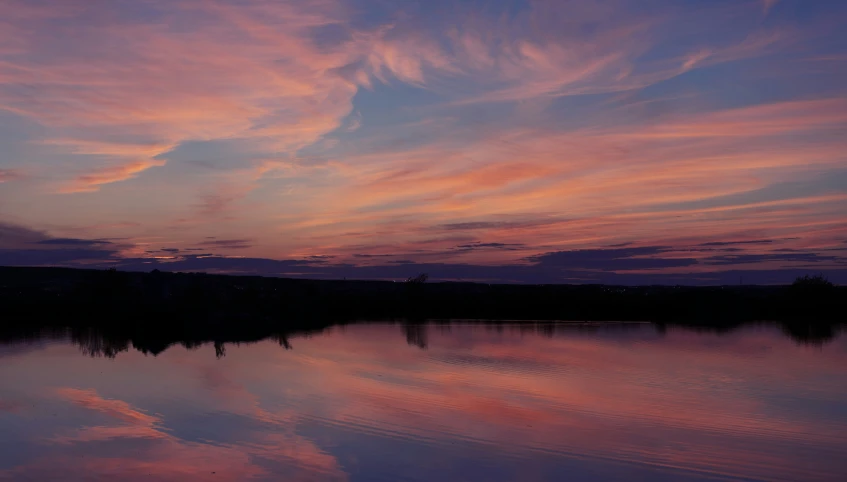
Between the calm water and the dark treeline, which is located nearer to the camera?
the calm water

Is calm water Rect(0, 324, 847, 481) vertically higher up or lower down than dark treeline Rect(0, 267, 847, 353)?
lower down

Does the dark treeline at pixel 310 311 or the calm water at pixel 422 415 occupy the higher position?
the dark treeline at pixel 310 311

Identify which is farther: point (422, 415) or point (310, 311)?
point (310, 311)

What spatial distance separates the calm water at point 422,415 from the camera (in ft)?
42.0

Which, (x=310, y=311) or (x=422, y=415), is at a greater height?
(x=310, y=311)

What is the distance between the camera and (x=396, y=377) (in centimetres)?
2331

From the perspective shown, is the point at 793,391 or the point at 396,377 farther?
the point at 396,377

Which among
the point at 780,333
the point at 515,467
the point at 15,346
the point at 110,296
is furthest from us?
the point at 110,296

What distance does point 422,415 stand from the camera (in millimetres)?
17078

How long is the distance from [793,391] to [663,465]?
10082mm

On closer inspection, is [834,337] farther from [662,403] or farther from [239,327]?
[239,327]

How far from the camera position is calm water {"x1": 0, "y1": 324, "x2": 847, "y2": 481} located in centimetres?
1281

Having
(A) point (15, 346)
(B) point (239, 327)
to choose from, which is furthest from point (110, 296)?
(A) point (15, 346)

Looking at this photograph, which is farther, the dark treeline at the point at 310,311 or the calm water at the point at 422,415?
the dark treeline at the point at 310,311
